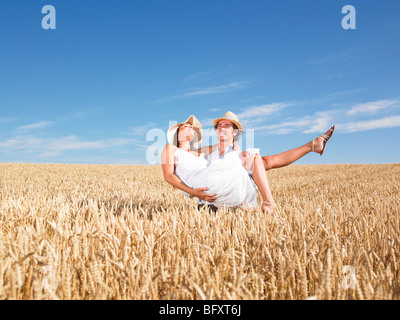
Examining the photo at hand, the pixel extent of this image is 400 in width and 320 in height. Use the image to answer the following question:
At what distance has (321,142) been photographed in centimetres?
391

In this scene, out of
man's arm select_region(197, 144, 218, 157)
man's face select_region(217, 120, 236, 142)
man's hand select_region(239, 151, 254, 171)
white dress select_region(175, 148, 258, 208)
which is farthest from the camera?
man's arm select_region(197, 144, 218, 157)

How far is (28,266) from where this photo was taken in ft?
6.38

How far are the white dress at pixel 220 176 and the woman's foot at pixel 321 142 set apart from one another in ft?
3.04

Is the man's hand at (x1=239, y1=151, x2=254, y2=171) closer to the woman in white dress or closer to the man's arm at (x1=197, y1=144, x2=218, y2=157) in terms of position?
the woman in white dress

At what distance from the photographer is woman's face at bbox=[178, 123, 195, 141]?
4.02 m

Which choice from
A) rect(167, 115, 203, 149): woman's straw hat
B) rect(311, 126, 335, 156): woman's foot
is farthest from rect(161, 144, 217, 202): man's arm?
rect(311, 126, 335, 156): woman's foot

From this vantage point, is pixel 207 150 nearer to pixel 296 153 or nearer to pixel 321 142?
pixel 296 153

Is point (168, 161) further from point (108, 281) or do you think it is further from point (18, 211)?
point (108, 281)

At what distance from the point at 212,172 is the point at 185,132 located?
67 centimetres

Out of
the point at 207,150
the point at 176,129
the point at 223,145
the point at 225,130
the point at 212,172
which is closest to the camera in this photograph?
the point at 212,172

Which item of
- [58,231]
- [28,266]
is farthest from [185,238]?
[28,266]

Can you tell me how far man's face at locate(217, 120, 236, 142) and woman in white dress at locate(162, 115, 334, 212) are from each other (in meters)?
0.19

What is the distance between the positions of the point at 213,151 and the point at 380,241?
2.23 m

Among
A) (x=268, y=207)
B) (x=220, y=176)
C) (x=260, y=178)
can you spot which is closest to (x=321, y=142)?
(x=260, y=178)
